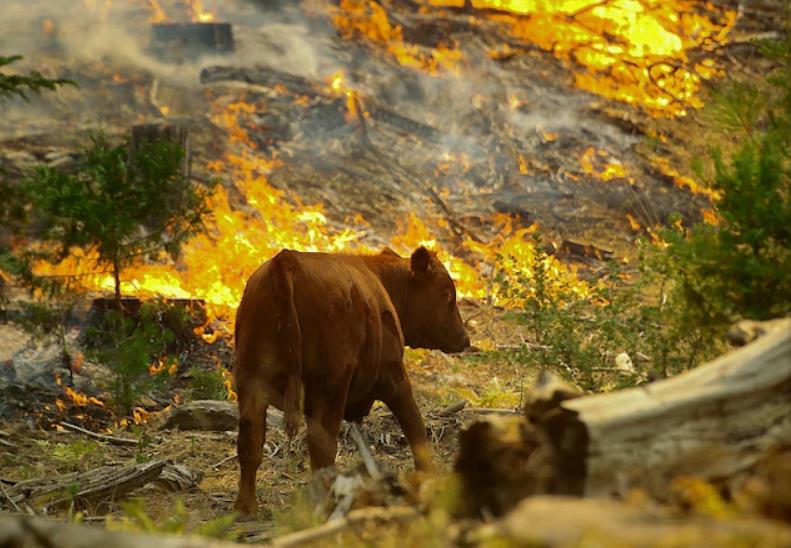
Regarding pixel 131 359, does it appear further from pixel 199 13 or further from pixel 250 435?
pixel 199 13

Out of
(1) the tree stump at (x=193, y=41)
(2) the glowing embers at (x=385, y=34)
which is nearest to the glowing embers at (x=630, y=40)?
(2) the glowing embers at (x=385, y=34)

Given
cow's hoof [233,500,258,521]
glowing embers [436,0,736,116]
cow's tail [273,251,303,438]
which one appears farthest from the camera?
glowing embers [436,0,736,116]

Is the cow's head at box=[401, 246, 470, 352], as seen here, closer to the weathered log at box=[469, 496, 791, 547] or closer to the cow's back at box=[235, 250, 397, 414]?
the cow's back at box=[235, 250, 397, 414]

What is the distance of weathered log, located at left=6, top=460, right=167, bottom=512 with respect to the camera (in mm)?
6684

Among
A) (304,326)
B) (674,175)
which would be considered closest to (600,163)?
(674,175)

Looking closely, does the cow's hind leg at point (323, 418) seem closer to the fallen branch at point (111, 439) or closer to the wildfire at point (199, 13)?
the fallen branch at point (111, 439)

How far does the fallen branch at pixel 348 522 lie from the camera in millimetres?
2986

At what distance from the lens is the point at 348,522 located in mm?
3135

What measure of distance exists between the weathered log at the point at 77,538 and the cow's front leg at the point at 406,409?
452 cm

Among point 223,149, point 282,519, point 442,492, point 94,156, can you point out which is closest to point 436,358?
point 94,156

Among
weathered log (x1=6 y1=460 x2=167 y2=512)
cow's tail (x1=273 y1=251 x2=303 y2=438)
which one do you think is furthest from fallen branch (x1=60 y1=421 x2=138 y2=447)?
cow's tail (x1=273 y1=251 x2=303 y2=438)

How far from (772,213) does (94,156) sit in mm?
7370

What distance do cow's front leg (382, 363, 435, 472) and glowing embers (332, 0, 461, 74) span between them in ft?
46.1

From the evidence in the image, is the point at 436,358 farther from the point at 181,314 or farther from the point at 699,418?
the point at 699,418
